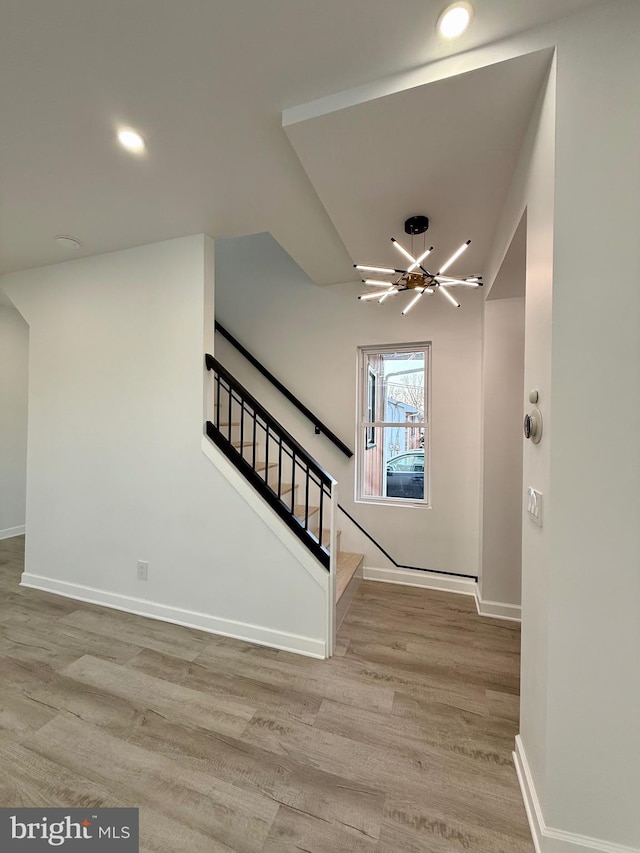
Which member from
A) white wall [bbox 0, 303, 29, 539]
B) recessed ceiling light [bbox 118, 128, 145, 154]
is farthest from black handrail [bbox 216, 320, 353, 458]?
white wall [bbox 0, 303, 29, 539]

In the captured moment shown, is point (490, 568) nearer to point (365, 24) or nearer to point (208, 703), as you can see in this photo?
point (208, 703)

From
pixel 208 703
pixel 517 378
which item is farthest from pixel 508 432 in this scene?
pixel 208 703

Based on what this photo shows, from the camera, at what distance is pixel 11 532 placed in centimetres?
438

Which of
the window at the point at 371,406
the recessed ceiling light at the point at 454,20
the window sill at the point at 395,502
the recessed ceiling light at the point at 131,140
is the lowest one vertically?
the window sill at the point at 395,502

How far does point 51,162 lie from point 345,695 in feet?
10.9

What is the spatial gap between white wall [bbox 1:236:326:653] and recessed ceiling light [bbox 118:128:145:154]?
0.73 m

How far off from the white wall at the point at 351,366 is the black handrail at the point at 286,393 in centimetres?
7

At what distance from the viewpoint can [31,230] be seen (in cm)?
248

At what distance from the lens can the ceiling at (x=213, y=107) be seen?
46.8 inches

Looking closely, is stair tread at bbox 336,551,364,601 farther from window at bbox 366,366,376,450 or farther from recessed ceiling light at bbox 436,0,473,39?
recessed ceiling light at bbox 436,0,473,39

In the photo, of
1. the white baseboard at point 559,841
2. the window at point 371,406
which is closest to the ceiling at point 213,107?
the window at point 371,406

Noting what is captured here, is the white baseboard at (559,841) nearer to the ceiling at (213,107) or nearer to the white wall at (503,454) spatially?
the white wall at (503,454)

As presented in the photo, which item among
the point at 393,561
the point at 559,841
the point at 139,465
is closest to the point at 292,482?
the point at 139,465

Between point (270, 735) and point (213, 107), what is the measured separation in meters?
2.88
